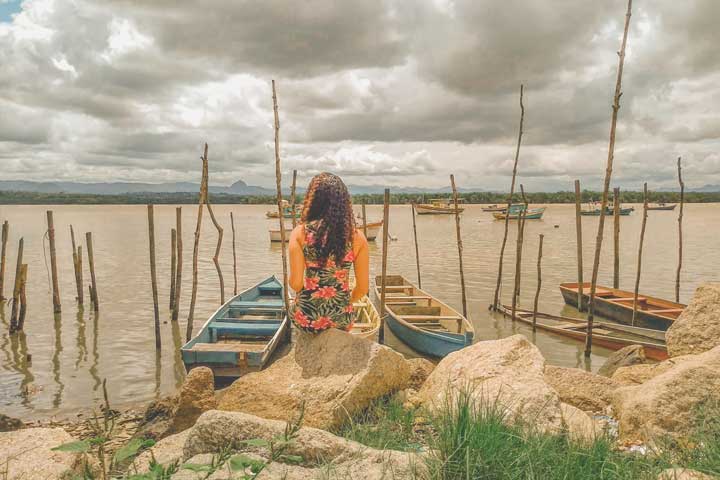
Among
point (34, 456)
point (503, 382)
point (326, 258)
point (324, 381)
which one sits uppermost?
point (326, 258)

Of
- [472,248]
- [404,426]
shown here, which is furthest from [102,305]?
[472,248]

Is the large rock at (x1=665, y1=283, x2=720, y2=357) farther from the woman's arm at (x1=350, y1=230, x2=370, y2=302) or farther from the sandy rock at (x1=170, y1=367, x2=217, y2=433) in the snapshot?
the sandy rock at (x1=170, y1=367, x2=217, y2=433)

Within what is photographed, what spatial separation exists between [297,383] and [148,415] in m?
2.39

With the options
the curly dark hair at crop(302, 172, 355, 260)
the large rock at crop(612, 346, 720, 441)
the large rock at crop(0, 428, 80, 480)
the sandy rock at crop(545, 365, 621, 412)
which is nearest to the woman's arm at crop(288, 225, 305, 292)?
the curly dark hair at crop(302, 172, 355, 260)

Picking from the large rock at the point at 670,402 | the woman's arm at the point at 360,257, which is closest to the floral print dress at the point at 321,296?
the woman's arm at the point at 360,257

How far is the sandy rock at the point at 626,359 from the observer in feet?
→ 25.1

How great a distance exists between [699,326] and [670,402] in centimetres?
304

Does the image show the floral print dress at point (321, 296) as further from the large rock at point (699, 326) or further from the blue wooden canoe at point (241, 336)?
the large rock at point (699, 326)

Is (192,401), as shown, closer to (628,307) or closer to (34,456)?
(34,456)

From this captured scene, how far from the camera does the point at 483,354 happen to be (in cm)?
513

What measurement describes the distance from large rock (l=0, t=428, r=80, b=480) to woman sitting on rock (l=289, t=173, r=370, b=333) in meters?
2.31

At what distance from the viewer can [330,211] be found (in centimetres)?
487

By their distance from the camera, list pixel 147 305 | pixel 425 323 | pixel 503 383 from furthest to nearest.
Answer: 1. pixel 147 305
2. pixel 425 323
3. pixel 503 383

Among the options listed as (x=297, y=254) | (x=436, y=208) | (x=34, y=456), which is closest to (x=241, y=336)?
(x=297, y=254)
